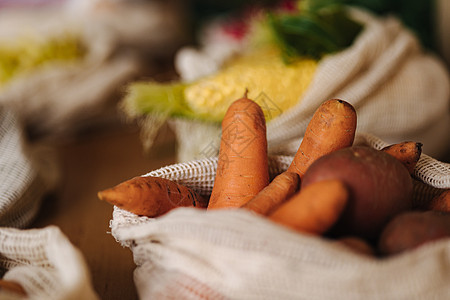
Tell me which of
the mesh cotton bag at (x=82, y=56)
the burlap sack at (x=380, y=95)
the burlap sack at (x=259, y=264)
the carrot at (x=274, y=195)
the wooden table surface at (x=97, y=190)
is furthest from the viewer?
the mesh cotton bag at (x=82, y=56)

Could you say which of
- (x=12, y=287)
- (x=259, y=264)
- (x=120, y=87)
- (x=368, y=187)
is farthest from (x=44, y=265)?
(x=120, y=87)

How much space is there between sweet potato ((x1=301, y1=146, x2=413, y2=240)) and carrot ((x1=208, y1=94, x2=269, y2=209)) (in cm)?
12

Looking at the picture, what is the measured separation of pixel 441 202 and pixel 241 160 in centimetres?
27

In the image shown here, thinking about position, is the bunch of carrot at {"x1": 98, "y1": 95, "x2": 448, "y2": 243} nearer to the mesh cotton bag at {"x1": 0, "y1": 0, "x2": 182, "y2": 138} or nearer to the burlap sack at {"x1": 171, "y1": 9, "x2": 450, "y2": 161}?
the burlap sack at {"x1": 171, "y1": 9, "x2": 450, "y2": 161}

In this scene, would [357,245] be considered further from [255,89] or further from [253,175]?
[255,89]

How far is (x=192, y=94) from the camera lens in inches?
36.3

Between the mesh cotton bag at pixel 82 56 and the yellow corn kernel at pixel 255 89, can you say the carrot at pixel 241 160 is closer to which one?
the yellow corn kernel at pixel 255 89

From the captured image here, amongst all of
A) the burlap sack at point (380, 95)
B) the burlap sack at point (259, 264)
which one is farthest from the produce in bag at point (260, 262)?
the burlap sack at point (380, 95)

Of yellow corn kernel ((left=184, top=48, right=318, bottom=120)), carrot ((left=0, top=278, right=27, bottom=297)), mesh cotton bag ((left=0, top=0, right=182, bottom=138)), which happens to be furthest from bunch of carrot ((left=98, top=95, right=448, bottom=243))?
mesh cotton bag ((left=0, top=0, right=182, bottom=138))

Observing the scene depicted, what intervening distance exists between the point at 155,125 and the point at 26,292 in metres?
0.56

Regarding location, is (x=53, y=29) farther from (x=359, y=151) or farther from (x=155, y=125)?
(x=359, y=151)

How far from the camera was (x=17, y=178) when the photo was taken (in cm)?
82

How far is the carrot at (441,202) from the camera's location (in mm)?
521

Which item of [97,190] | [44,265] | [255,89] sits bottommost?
[97,190]
